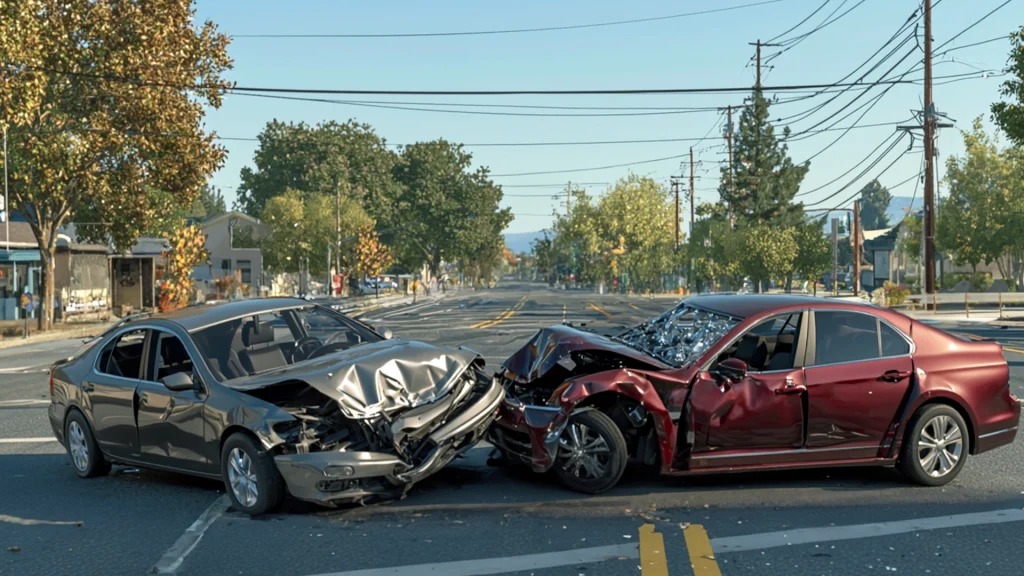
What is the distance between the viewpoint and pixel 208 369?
816 centimetres

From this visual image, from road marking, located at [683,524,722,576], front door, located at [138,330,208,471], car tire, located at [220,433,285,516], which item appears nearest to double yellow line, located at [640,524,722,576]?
road marking, located at [683,524,722,576]

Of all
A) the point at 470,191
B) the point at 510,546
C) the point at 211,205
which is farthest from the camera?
the point at 211,205

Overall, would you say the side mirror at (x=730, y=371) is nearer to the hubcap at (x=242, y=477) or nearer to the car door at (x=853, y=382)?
the car door at (x=853, y=382)

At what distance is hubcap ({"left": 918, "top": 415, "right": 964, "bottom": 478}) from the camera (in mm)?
8352

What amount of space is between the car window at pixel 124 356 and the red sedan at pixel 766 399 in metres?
3.20

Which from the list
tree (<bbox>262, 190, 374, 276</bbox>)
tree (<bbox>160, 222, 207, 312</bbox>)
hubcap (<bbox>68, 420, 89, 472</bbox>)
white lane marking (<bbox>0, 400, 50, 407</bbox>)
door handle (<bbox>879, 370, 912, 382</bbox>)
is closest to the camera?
door handle (<bbox>879, 370, 912, 382</bbox>)

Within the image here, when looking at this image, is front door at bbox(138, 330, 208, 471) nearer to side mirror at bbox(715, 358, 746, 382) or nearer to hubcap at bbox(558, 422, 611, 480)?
hubcap at bbox(558, 422, 611, 480)

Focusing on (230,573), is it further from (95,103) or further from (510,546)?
(95,103)

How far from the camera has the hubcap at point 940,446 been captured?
8352 mm

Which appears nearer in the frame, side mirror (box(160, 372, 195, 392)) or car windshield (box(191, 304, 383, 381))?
side mirror (box(160, 372, 195, 392))

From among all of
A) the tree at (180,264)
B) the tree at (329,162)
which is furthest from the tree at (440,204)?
the tree at (180,264)

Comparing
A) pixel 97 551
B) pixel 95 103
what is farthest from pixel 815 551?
pixel 95 103

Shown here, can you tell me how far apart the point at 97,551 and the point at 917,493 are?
5.98 meters

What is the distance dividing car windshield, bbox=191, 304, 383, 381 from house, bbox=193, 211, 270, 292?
250ft
